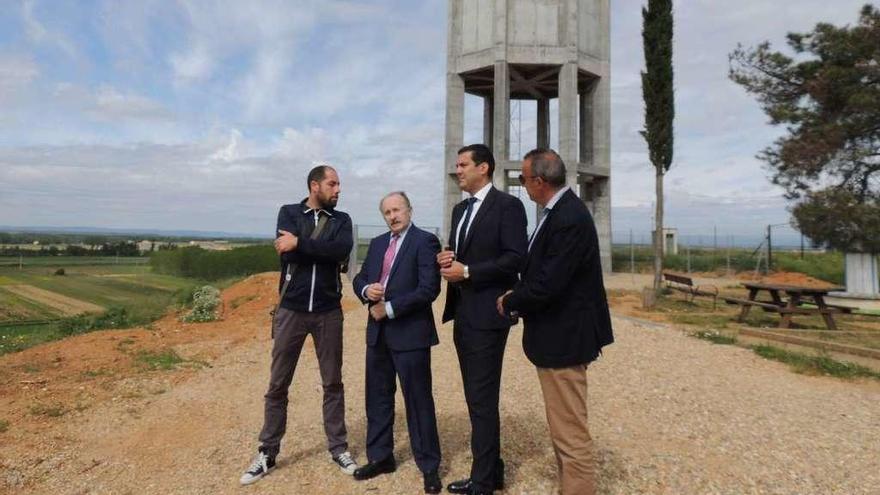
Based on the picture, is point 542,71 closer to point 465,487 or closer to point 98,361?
point 98,361

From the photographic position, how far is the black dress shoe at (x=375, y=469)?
3.51m

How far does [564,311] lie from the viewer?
287 centimetres

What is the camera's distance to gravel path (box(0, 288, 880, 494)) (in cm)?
350

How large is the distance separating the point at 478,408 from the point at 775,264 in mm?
22845

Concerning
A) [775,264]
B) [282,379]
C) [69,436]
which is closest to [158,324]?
[69,436]

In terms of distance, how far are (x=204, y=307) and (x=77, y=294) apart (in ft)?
18.7

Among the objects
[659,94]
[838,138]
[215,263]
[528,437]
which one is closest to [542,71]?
[659,94]

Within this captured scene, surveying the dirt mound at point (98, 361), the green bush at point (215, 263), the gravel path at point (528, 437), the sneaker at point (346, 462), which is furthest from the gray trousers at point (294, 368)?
the green bush at point (215, 263)

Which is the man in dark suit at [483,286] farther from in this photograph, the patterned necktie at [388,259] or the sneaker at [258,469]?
the sneaker at [258,469]

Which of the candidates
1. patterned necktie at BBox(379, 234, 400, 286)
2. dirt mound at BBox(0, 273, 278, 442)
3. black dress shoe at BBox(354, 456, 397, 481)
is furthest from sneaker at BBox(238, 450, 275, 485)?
dirt mound at BBox(0, 273, 278, 442)

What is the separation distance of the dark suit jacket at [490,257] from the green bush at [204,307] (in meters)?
9.54

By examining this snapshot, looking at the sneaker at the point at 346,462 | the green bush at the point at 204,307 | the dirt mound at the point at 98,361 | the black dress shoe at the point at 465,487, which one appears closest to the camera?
the black dress shoe at the point at 465,487

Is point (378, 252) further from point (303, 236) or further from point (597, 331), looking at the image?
point (597, 331)

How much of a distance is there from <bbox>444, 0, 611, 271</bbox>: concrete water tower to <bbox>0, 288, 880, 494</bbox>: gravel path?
1313 cm
